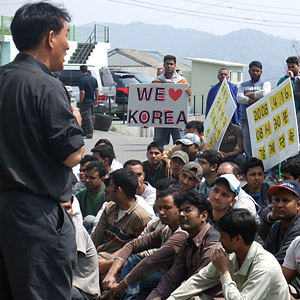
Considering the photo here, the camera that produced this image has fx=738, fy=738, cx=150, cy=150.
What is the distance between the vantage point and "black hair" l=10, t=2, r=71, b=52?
3.51m

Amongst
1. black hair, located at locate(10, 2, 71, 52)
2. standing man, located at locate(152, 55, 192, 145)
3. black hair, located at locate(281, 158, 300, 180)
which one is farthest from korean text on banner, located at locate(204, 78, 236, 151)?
black hair, located at locate(10, 2, 71, 52)

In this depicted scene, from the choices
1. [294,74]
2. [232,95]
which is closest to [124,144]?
[232,95]

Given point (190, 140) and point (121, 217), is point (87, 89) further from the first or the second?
point (121, 217)

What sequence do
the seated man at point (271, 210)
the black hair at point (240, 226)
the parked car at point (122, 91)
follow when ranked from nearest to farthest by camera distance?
the black hair at point (240, 226)
the seated man at point (271, 210)
the parked car at point (122, 91)

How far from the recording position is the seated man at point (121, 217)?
6.98 metres

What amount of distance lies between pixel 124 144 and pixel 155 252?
1212 centimetres

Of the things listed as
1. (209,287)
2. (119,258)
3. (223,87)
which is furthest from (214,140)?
(209,287)

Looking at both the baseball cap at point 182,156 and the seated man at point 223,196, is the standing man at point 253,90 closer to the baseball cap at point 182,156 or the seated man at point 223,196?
the baseball cap at point 182,156

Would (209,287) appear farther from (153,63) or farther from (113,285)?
(153,63)

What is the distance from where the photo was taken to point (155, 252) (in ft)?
19.9

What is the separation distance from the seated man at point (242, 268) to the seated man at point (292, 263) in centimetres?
34


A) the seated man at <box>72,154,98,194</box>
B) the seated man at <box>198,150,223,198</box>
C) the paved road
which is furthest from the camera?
the paved road

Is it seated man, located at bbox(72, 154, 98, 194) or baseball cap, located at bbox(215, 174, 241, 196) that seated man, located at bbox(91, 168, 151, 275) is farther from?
seated man, located at bbox(72, 154, 98, 194)

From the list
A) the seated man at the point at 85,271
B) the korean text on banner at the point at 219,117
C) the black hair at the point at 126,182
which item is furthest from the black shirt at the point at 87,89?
the seated man at the point at 85,271
